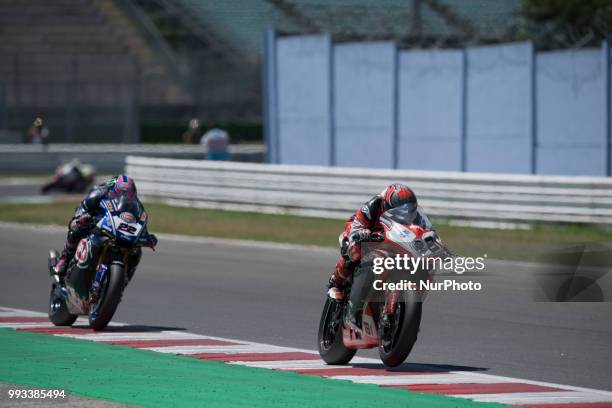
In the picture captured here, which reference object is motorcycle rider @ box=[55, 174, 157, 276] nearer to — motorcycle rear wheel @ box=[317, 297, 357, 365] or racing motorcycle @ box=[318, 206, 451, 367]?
motorcycle rear wheel @ box=[317, 297, 357, 365]

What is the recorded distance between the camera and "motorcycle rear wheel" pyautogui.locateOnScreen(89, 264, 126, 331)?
1112cm

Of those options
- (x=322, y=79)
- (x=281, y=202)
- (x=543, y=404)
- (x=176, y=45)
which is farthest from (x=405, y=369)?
(x=176, y=45)

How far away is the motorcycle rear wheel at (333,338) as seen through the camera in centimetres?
938

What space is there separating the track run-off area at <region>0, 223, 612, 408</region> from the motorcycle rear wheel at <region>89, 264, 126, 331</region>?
0.54 ft

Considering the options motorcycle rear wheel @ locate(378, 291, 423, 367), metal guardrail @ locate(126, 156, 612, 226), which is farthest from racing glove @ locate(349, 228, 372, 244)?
metal guardrail @ locate(126, 156, 612, 226)

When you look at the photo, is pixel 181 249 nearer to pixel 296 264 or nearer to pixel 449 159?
pixel 296 264

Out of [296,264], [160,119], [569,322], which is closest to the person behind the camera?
[569,322]

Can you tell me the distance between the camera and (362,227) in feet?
29.2

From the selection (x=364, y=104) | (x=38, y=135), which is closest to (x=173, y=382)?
(x=364, y=104)

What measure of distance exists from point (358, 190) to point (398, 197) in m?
14.5

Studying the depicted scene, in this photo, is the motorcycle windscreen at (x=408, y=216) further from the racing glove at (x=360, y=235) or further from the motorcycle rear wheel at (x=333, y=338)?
the motorcycle rear wheel at (x=333, y=338)

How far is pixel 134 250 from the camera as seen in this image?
37.9 ft

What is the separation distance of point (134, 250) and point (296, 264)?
6.13 m

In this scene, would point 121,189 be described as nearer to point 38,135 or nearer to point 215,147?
point 215,147
